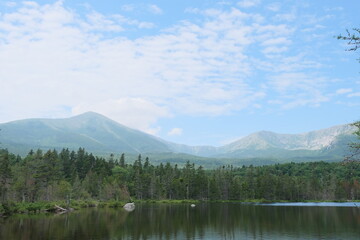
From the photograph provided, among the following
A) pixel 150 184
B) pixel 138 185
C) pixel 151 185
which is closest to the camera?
pixel 138 185

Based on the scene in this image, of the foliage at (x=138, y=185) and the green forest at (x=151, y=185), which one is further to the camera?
the green forest at (x=151, y=185)

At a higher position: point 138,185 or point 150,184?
point 150,184

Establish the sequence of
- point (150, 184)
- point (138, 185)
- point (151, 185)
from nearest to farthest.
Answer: point (138, 185), point (151, 185), point (150, 184)

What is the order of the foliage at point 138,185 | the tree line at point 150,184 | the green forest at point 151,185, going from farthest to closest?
the tree line at point 150,184, the green forest at point 151,185, the foliage at point 138,185

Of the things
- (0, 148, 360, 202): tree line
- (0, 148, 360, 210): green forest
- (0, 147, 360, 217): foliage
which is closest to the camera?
(0, 147, 360, 217): foliage

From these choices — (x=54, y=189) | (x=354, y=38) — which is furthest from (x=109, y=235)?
(x=54, y=189)

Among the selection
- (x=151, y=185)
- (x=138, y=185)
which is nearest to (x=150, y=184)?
(x=151, y=185)

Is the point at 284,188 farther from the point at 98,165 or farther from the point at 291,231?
the point at 291,231

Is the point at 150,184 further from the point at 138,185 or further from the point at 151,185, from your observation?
the point at 138,185

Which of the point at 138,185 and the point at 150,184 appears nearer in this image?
the point at 138,185

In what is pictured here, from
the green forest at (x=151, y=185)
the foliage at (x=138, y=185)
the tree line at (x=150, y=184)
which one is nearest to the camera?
the foliage at (x=138, y=185)

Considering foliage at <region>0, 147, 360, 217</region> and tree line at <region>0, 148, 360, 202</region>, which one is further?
tree line at <region>0, 148, 360, 202</region>

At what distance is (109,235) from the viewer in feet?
159

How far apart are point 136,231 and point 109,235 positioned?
710 cm
